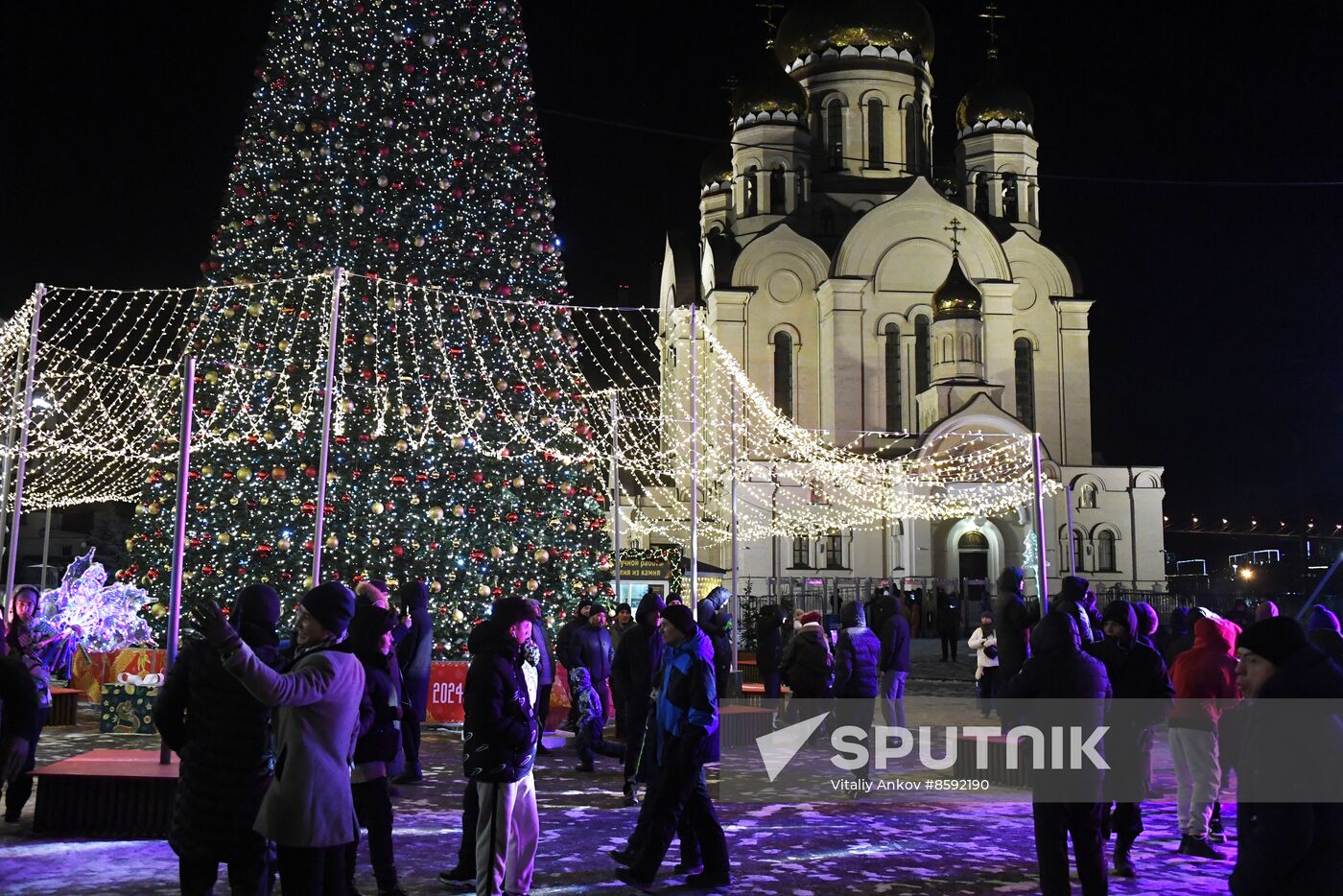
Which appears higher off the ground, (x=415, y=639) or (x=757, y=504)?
(x=757, y=504)

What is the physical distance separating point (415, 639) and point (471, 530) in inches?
214

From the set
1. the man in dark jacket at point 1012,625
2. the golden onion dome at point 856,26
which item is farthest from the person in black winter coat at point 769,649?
the golden onion dome at point 856,26

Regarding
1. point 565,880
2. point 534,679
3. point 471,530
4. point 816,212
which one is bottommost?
point 565,880

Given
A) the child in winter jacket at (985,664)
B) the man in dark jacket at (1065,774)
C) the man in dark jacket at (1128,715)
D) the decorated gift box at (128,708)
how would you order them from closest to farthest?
the man in dark jacket at (1065,774) < the man in dark jacket at (1128,715) < the decorated gift box at (128,708) < the child in winter jacket at (985,664)

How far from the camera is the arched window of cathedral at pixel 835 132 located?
1804 inches

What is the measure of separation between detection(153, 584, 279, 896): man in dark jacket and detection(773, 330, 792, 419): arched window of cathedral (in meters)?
37.2

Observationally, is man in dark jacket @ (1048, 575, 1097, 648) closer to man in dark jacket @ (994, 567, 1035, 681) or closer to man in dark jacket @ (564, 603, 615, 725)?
man in dark jacket @ (994, 567, 1035, 681)

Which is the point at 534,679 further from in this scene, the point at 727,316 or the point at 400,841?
the point at 727,316

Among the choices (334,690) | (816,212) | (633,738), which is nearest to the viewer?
(334,690)

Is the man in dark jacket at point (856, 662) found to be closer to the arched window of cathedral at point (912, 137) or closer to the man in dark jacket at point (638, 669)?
the man in dark jacket at point (638, 669)

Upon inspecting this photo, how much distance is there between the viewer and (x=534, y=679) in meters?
7.40

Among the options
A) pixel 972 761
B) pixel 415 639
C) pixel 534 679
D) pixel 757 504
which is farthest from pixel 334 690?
pixel 757 504

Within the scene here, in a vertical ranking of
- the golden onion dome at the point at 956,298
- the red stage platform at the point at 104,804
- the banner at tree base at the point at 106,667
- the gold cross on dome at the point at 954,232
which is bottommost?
the red stage platform at the point at 104,804

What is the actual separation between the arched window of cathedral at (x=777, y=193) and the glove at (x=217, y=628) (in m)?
41.9
